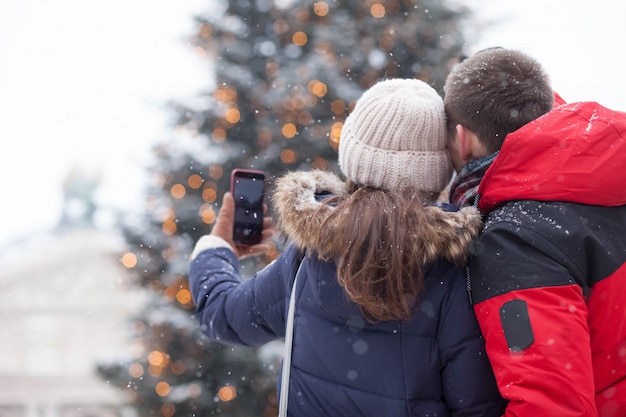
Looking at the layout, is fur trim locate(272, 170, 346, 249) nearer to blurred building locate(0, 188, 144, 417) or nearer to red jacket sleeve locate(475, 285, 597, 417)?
red jacket sleeve locate(475, 285, 597, 417)

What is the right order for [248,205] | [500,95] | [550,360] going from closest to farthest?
[550,360] < [500,95] < [248,205]

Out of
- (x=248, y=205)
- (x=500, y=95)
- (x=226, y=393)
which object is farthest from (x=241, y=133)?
(x=500, y=95)

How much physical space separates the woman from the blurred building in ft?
24.0

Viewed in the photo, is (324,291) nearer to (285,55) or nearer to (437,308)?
(437,308)

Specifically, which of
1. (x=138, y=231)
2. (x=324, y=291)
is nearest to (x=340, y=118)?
→ (x=138, y=231)

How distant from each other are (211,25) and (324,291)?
3.05 metres

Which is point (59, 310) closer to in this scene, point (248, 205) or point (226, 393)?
point (226, 393)

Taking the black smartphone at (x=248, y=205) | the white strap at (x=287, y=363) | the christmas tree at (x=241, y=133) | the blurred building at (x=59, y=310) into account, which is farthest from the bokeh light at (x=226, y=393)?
the blurred building at (x=59, y=310)

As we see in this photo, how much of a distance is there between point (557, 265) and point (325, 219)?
0.47 meters

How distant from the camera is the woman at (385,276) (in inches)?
49.7

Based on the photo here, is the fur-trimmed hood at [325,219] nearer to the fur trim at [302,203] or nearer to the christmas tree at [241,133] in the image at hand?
the fur trim at [302,203]

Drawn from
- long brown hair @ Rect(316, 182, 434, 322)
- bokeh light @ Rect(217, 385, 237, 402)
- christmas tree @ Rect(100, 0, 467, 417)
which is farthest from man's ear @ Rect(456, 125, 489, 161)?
bokeh light @ Rect(217, 385, 237, 402)

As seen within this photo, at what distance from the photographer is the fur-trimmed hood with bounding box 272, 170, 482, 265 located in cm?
125

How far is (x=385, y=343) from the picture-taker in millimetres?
1314
